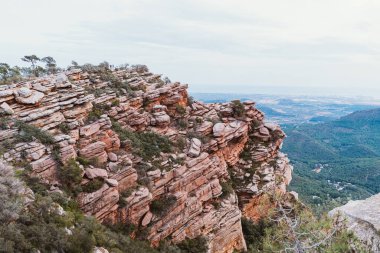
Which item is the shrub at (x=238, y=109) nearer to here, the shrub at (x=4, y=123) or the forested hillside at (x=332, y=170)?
the shrub at (x=4, y=123)

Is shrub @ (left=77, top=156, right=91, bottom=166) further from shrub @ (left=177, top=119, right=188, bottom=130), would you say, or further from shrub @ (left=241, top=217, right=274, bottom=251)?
shrub @ (left=241, top=217, right=274, bottom=251)

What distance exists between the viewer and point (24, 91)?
23.2 m

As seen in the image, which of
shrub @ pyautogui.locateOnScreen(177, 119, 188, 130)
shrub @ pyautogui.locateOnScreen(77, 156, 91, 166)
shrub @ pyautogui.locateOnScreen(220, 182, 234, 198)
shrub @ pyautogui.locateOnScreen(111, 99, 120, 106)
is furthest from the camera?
shrub @ pyautogui.locateOnScreen(177, 119, 188, 130)

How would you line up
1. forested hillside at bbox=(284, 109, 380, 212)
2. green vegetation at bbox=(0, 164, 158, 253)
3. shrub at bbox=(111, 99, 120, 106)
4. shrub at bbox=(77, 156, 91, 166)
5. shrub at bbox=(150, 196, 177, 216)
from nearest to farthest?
green vegetation at bbox=(0, 164, 158, 253)
shrub at bbox=(77, 156, 91, 166)
shrub at bbox=(150, 196, 177, 216)
shrub at bbox=(111, 99, 120, 106)
forested hillside at bbox=(284, 109, 380, 212)

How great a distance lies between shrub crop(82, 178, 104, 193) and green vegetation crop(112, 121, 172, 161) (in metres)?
4.93

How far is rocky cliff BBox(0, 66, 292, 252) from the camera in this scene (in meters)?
20.2

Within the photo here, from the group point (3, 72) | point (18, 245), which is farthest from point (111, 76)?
point (18, 245)

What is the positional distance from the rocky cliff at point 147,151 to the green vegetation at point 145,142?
0.08 metres

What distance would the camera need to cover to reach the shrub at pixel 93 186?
774 inches

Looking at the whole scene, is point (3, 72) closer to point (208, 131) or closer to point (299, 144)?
point (208, 131)

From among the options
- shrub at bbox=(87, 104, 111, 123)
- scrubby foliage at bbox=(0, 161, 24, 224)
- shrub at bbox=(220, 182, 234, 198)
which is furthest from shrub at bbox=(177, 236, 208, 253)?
scrubby foliage at bbox=(0, 161, 24, 224)

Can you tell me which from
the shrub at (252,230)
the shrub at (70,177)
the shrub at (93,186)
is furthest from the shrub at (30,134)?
the shrub at (252,230)

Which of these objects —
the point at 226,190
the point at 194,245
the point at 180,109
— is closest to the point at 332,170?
the point at 180,109

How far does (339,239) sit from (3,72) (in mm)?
39320
